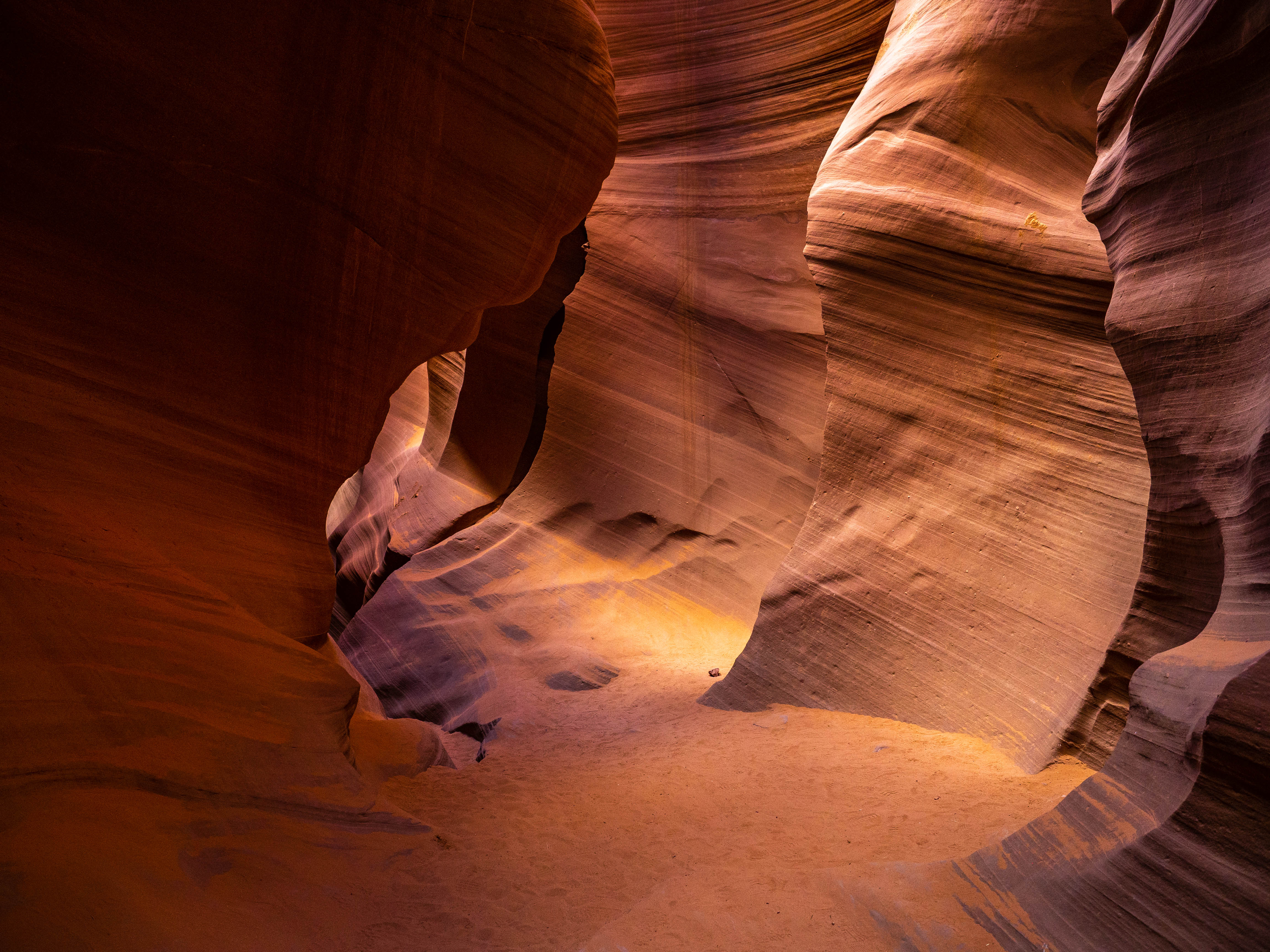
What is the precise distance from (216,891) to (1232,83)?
4.47 meters

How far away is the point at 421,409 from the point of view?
14.7 meters

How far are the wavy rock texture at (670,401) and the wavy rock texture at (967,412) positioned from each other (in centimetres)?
210

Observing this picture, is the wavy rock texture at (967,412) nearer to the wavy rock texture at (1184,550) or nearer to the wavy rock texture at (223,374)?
the wavy rock texture at (1184,550)

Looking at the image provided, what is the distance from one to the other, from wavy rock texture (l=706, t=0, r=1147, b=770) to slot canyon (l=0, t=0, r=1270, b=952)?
30mm

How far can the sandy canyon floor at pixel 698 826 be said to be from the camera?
3.03 metres

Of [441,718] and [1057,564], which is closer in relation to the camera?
[1057,564]

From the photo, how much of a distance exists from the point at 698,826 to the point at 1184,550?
2423 millimetres

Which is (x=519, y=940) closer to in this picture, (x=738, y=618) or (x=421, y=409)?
(x=738, y=618)

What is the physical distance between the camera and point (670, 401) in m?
9.32

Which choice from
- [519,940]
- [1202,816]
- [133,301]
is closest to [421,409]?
[133,301]

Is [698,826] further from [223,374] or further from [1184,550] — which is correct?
[223,374]

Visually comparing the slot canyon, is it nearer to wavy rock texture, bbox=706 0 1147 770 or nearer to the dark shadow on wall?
wavy rock texture, bbox=706 0 1147 770

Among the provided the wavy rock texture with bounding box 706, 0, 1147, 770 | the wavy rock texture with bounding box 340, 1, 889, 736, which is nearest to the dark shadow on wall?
the wavy rock texture with bounding box 340, 1, 889, 736

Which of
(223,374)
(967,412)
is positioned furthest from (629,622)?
(223,374)
